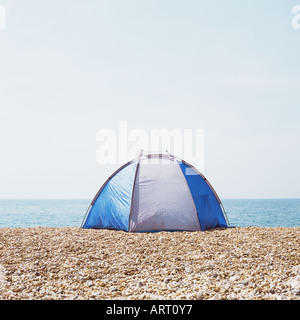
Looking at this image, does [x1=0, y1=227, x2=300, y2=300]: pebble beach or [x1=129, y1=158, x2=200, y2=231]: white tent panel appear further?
[x1=129, y1=158, x2=200, y2=231]: white tent panel

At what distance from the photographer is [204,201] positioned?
11375mm

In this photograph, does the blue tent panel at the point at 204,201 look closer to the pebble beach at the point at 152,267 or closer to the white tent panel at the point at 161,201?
the white tent panel at the point at 161,201

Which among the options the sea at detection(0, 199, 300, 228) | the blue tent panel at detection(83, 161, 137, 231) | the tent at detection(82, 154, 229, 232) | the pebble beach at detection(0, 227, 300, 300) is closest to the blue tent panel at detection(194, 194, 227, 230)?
the tent at detection(82, 154, 229, 232)

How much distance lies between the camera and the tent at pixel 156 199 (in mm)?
10562

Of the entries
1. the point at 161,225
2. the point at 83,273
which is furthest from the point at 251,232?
the point at 83,273

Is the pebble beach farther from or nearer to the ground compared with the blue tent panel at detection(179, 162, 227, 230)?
nearer to the ground

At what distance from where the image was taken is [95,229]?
11.3 metres

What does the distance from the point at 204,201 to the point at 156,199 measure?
1883 millimetres

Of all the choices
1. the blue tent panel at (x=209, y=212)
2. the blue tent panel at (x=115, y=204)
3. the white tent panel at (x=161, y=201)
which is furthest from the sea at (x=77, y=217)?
the blue tent panel at (x=115, y=204)

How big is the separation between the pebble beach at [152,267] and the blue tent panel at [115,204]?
5.27 ft

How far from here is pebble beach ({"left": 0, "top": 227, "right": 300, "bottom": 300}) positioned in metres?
5.03

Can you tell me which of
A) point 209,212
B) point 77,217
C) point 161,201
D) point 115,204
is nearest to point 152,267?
point 161,201

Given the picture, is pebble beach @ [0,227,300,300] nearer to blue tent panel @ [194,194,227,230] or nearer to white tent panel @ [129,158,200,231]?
white tent panel @ [129,158,200,231]
